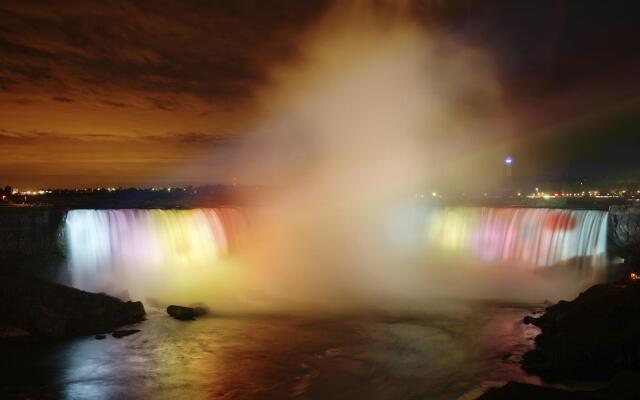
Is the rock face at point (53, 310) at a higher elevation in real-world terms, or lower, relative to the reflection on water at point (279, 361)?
higher

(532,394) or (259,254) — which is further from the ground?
(532,394)

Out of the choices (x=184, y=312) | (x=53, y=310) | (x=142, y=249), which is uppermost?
(x=142, y=249)

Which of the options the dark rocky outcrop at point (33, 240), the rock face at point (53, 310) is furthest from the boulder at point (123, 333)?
the dark rocky outcrop at point (33, 240)

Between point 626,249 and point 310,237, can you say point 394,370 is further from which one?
point 310,237

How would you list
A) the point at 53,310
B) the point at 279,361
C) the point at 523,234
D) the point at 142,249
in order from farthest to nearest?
the point at 523,234 → the point at 142,249 → the point at 53,310 → the point at 279,361

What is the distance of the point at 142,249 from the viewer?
27.9 meters

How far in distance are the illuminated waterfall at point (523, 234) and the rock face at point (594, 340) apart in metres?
11.4

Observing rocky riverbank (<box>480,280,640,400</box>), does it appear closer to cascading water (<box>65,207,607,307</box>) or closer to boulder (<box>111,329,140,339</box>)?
cascading water (<box>65,207,607,307</box>)

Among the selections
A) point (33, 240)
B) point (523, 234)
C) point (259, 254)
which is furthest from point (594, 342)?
point (259, 254)

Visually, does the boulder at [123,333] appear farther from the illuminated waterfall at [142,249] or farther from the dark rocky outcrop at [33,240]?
the dark rocky outcrop at [33,240]

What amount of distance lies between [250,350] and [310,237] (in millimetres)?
23200

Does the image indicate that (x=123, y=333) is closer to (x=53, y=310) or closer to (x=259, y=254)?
(x=53, y=310)

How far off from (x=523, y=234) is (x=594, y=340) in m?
18.4

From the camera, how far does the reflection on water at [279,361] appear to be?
1354 cm
